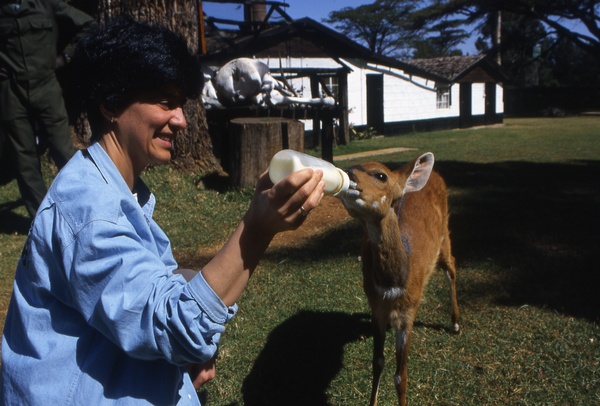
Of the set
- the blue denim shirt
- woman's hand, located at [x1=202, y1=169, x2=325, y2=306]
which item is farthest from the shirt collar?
woman's hand, located at [x1=202, y1=169, x2=325, y2=306]

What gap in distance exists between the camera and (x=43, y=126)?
6691mm

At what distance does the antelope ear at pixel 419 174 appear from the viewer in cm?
362

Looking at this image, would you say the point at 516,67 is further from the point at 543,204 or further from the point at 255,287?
the point at 255,287

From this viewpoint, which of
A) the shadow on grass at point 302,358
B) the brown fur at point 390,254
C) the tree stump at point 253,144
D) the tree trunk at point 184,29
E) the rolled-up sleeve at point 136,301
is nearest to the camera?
the rolled-up sleeve at point 136,301

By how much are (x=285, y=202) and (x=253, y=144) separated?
6.89m

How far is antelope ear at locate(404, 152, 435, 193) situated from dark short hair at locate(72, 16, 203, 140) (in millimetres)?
1967

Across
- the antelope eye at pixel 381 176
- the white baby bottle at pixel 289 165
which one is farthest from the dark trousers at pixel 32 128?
the white baby bottle at pixel 289 165

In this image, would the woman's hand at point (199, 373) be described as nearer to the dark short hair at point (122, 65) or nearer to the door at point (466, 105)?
the dark short hair at point (122, 65)

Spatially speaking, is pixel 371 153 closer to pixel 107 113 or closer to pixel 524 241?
pixel 524 241

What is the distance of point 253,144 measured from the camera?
838 centimetres

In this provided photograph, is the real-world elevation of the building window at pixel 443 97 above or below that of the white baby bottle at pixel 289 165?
above

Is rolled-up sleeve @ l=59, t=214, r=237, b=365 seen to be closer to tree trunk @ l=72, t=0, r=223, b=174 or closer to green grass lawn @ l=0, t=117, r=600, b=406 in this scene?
green grass lawn @ l=0, t=117, r=600, b=406

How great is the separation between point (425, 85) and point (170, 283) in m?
25.6

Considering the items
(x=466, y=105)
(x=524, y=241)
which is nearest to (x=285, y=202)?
(x=524, y=241)
